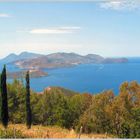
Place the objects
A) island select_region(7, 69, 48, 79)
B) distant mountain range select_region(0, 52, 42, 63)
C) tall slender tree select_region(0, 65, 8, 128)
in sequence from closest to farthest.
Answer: distant mountain range select_region(0, 52, 42, 63), tall slender tree select_region(0, 65, 8, 128), island select_region(7, 69, 48, 79)

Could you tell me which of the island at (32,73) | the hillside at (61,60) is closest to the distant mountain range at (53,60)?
the hillside at (61,60)

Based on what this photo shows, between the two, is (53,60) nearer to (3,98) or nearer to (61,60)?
(61,60)

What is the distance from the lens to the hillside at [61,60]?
8109 mm

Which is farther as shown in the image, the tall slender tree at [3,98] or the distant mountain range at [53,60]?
the tall slender tree at [3,98]

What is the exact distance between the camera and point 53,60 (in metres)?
8.70

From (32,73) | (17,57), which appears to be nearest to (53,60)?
(17,57)

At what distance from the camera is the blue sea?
8.61 m

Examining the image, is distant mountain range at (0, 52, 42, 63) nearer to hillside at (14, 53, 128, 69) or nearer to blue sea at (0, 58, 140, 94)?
hillside at (14, 53, 128, 69)

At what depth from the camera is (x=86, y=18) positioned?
7.47m

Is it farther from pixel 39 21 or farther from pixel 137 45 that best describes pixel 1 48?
pixel 137 45

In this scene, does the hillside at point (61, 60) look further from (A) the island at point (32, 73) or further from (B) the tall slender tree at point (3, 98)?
(B) the tall slender tree at point (3, 98)

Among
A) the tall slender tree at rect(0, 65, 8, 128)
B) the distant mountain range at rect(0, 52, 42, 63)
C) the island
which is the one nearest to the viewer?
the distant mountain range at rect(0, 52, 42, 63)

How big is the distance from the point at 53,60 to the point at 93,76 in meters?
1.02

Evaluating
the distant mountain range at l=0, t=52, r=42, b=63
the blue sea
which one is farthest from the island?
the distant mountain range at l=0, t=52, r=42, b=63
